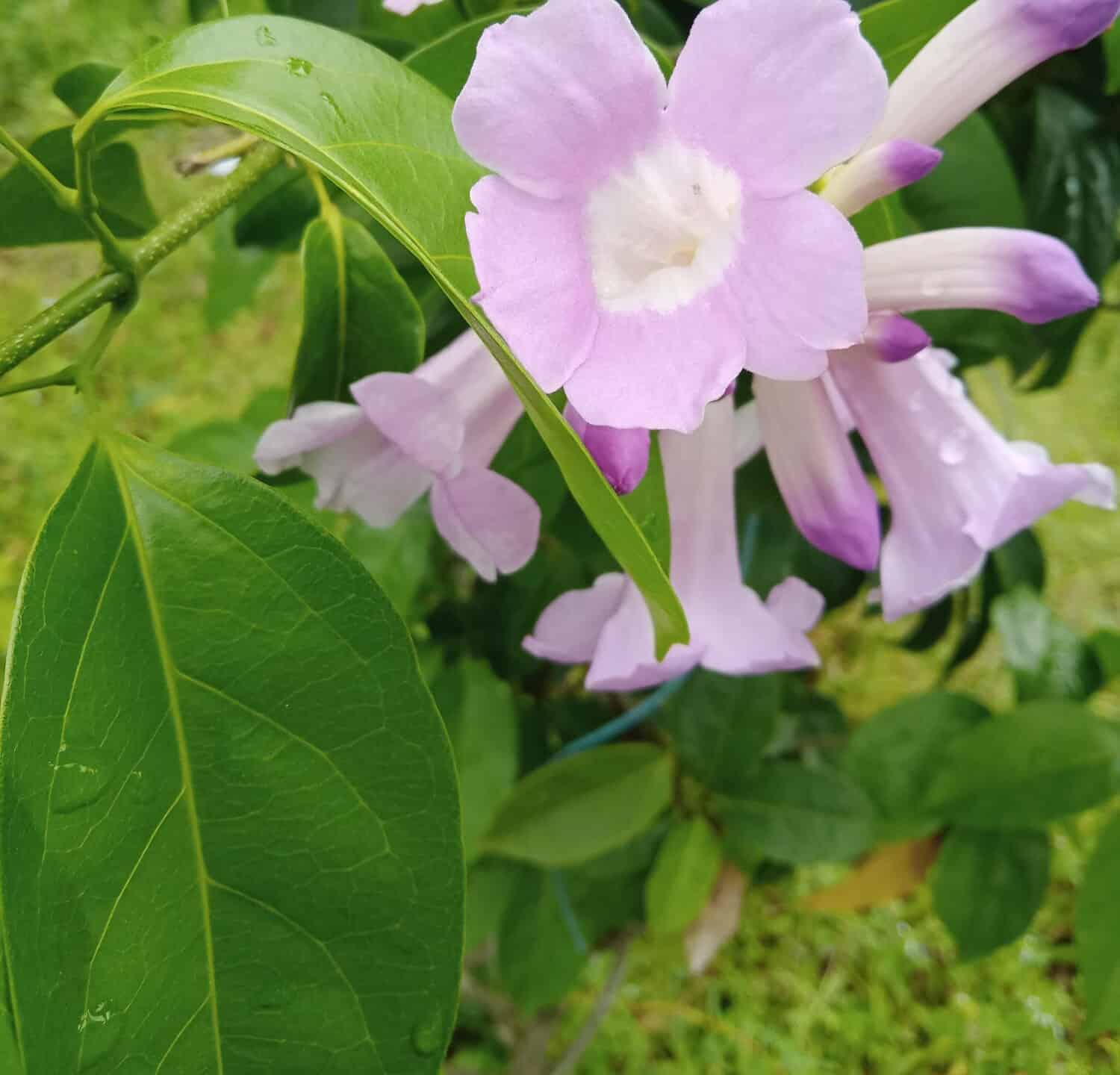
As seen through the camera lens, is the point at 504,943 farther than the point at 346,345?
Yes

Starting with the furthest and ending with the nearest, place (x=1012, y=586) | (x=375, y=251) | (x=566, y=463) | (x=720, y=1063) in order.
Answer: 1. (x=720, y=1063)
2. (x=1012, y=586)
3. (x=375, y=251)
4. (x=566, y=463)

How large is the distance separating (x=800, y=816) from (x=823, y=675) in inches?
33.0

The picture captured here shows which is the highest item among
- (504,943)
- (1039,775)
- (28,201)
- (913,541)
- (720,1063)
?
(28,201)

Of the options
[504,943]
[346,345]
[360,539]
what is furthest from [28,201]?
[504,943]

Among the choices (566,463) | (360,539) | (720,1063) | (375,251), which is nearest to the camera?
(566,463)

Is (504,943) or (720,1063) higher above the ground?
(504,943)

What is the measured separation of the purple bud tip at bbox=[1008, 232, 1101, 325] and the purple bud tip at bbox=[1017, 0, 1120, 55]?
80 mm

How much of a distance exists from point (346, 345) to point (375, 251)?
0.05m

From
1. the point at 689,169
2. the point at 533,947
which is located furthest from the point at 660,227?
the point at 533,947

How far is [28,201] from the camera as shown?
0.60 meters

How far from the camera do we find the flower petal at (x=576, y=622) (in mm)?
497

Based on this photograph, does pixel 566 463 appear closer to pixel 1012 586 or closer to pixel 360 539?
pixel 360 539

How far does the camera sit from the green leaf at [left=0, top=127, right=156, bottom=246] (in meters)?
0.58

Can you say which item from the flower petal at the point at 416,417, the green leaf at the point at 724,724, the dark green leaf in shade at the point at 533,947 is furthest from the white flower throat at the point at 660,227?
the dark green leaf in shade at the point at 533,947
